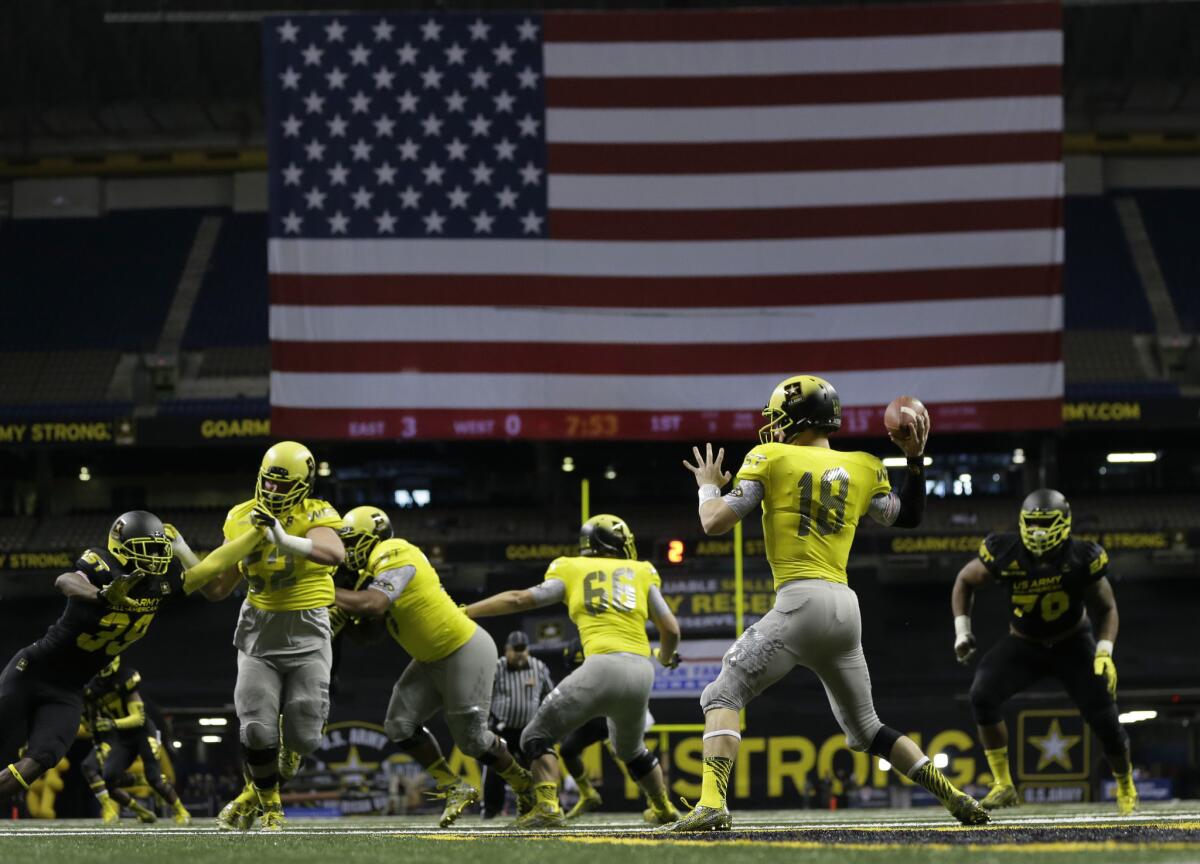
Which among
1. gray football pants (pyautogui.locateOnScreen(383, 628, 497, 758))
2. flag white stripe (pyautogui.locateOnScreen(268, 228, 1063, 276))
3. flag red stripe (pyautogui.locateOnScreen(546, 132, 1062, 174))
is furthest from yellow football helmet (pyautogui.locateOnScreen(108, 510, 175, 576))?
flag red stripe (pyautogui.locateOnScreen(546, 132, 1062, 174))

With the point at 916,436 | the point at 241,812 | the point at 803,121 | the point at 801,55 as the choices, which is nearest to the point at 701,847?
the point at 916,436

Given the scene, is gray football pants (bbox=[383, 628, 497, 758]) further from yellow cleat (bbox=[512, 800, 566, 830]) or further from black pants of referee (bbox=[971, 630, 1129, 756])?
black pants of referee (bbox=[971, 630, 1129, 756])

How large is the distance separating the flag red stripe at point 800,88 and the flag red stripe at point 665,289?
216 centimetres

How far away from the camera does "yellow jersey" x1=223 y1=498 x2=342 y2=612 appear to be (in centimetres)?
841

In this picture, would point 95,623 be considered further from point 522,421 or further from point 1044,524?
point 522,421

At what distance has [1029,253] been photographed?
19.8 m

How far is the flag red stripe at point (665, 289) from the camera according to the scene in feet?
65.0

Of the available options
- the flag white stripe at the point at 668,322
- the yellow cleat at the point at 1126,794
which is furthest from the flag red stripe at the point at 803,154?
the yellow cleat at the point at 1126,794

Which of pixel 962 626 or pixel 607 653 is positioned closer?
pixel 607 653

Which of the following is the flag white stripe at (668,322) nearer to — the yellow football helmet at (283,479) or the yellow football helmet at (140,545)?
the yellow football helmet at (140,545)

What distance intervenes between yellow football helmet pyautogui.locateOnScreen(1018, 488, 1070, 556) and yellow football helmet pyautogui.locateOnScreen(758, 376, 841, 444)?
314cm

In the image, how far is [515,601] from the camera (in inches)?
361

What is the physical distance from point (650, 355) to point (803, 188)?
9.12 feet

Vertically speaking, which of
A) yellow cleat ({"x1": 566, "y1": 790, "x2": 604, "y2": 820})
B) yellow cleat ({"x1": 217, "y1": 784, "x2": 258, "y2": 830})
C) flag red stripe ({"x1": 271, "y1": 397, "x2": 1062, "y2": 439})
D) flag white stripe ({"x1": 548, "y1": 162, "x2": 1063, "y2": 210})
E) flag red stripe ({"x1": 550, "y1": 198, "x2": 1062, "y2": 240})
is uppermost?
flag white stripe ({"x1": 548, "y1": 162, "x2": 1063, "y2": 210})
